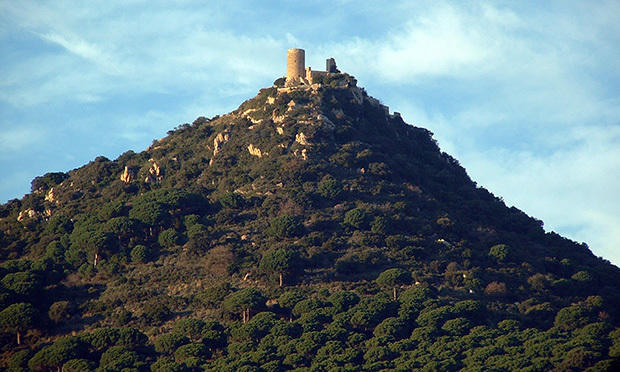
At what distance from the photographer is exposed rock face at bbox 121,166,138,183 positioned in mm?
114181

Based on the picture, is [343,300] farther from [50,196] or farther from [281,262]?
[50,196]

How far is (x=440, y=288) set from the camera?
89.5 metres

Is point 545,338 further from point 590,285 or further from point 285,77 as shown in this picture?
point 285,77

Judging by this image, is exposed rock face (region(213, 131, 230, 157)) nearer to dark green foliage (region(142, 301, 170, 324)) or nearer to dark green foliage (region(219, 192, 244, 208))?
dark green foliage (region(219, 192, 244, 208))

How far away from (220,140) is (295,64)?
45.1 ft

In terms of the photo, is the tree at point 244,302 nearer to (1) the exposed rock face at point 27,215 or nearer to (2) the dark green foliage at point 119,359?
(2) the dark green foliage at point 119,359

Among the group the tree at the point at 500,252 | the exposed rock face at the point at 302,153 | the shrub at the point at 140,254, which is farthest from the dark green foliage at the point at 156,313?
the tree at the point at 500,252

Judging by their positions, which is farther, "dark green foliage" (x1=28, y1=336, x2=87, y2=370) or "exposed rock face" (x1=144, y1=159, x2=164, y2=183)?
"exposed rock face" (x1=144, y1=159, x2=164, y2=183)

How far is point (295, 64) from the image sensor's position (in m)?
121

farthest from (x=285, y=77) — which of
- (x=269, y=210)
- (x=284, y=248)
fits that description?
(x=284, y=248)

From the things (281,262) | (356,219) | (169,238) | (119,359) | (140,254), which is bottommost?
(119,359)

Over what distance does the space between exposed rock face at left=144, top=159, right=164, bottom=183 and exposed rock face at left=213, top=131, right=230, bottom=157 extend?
250 inches

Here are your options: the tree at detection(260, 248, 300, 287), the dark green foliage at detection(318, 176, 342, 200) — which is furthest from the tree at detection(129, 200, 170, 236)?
the dark green foliage at detection(318, 176, 342, 200)

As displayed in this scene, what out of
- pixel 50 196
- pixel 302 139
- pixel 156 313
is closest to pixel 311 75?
pixel 302 139
